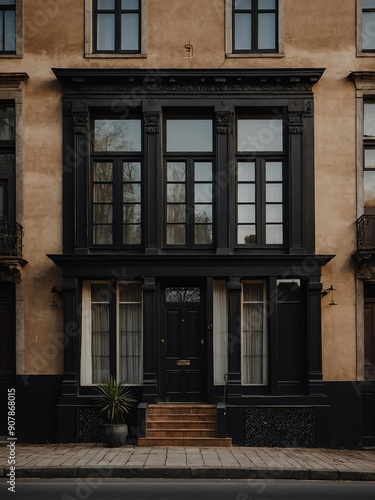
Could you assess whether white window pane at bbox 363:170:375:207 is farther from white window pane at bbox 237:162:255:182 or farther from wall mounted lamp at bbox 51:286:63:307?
wall mounted lamp at bbox 51:286:63:307

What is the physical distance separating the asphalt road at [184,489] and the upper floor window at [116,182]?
6387 millimetres

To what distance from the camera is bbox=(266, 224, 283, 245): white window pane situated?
17.5 meters

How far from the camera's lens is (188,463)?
13766mm

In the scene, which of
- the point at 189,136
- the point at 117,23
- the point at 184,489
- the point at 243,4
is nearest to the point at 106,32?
the point at 117,23

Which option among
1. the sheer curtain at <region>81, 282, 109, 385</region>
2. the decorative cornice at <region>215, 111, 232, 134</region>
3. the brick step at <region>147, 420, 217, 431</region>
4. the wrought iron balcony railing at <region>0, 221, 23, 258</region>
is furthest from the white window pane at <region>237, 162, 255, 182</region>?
the brick step at <region>147, 420, 217, 431</region>

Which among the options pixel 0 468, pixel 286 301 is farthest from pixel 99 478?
pixel 286 301

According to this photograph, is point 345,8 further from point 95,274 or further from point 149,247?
point 95,274

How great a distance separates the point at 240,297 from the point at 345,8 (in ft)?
24.5

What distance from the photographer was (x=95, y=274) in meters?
17.1

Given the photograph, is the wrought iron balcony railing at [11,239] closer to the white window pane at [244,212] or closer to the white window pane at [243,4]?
the white window pane at [244,212]

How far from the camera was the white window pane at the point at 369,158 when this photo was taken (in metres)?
17.6

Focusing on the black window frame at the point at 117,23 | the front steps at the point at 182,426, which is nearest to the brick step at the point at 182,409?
the front steps at the point at 182,426

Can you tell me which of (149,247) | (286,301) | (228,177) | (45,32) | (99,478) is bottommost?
(99,478)

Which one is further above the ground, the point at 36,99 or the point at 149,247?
the point at 36,99
